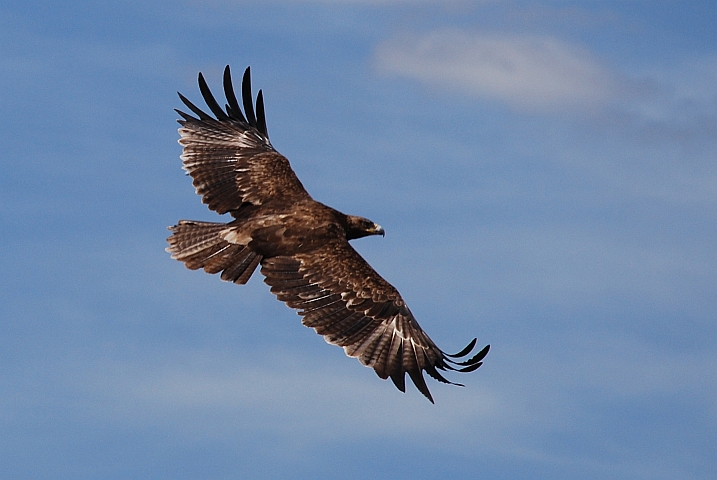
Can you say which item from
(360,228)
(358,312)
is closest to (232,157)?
(360,228)

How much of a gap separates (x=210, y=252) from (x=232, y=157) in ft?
9.44

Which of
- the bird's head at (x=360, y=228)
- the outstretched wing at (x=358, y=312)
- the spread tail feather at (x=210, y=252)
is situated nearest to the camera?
the outstretched wing at (x=358, y=312)

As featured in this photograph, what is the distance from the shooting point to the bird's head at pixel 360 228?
22.3 metres

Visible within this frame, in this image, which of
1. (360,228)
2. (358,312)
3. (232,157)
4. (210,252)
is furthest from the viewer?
(232,157)

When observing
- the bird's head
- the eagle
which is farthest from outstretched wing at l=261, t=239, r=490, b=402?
the bird's head

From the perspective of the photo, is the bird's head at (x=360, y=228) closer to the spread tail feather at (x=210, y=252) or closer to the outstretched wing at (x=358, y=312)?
the outstretched wing at (x=358, y=312)

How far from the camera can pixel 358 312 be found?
2009 centimetres

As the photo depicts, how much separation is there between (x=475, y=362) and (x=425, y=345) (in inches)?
34.0

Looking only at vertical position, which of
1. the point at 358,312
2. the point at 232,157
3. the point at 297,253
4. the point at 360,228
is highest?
the point at 232,157

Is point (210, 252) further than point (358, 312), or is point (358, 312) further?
point (210, 252)

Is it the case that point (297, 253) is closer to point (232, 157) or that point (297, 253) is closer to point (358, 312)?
point (358, 312)

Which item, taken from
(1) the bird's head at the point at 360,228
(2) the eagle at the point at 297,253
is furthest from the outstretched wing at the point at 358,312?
(1) the bird's head at the point at 360,228

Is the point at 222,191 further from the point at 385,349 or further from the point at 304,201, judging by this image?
the point at 385,349

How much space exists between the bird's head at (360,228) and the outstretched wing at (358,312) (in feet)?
4.45
